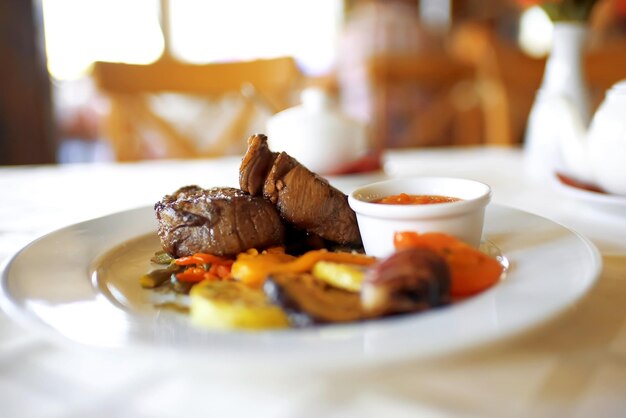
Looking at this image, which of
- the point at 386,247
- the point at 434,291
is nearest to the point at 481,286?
the point at 434,291

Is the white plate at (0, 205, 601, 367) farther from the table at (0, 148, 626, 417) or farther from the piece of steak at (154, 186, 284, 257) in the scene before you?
the piece of steak at (154, 186, 284, 257)

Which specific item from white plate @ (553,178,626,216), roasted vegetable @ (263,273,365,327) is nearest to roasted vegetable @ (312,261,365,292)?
roasted vegetable @ (263,273,365,327)

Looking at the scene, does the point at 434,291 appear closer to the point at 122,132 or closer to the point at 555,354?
the point at 555,354

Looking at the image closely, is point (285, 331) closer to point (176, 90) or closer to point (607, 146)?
point (607, 146)

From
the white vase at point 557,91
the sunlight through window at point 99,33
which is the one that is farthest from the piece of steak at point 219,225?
the sunlight through window at point 99,33

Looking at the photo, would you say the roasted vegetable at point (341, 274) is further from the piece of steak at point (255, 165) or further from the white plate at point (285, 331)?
the piece of steak at point (255, 165)

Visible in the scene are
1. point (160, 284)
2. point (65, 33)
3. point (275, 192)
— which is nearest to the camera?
point (160, 284)
